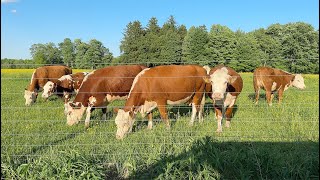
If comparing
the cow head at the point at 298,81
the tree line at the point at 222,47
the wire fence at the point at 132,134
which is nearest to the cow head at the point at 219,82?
the wire fence at the point at 132,134

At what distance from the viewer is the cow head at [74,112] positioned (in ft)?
29.9

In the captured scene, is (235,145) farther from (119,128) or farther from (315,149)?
(119,128)

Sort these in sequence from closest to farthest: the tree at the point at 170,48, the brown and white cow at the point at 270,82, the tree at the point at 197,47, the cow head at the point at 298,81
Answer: the brown and white cow at the point at 270,82
the cow head at the point at 298,81
the tree at the point at 197,47
the tree at the point at 170,48

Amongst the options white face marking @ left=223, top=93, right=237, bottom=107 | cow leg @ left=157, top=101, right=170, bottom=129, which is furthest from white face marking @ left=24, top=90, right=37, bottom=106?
white face marking @ left=223, top=93, right=237, bottom=107

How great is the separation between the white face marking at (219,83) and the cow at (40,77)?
27.5 feet

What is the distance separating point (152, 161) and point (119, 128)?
2839 millimetres

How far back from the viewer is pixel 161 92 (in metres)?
8.14

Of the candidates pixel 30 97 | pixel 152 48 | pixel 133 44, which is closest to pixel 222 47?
pixel 152 48

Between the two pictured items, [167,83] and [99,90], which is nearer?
[167,83]

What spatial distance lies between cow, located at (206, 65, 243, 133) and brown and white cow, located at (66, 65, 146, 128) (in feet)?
9.15

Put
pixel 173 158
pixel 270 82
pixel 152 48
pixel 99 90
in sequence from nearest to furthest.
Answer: pixel 173 158 < pixel 99 90 < pixel 270 82 < pixel 152 48

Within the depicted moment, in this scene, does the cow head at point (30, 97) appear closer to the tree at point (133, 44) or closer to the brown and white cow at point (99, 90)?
the brown and white cow at point (99, 90)

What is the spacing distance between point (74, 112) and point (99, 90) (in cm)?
109

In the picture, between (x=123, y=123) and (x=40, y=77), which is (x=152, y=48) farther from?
(x=123, y=123)
